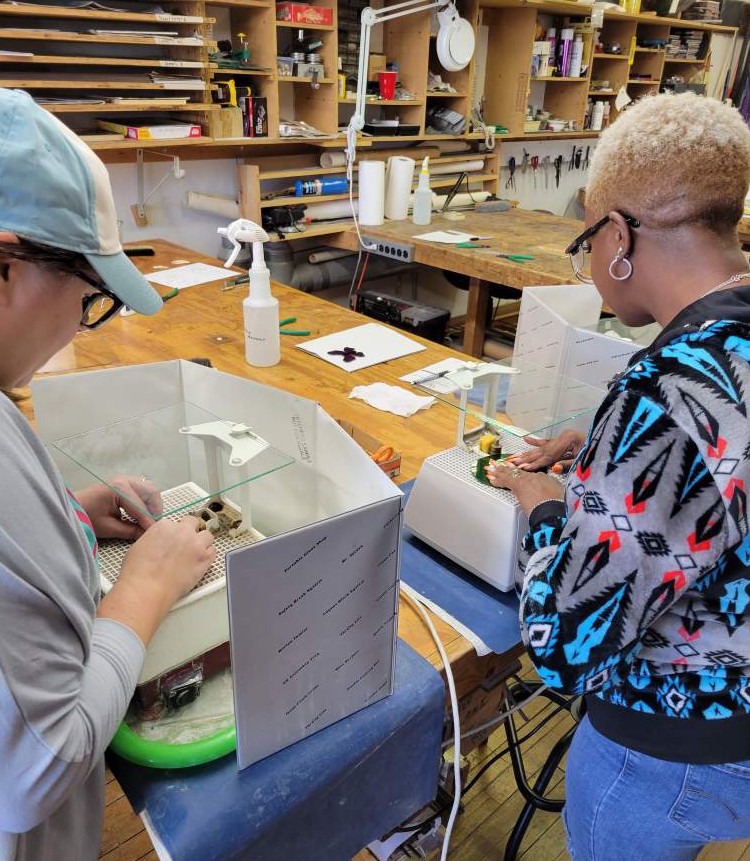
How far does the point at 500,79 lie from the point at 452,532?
3.89 meters

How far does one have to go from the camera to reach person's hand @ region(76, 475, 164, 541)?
867 millimetres

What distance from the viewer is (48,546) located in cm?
56

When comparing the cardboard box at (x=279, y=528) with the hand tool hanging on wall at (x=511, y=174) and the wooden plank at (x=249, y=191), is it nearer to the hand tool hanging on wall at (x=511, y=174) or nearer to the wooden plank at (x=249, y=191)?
the wooden plank at (x=249, y=191)

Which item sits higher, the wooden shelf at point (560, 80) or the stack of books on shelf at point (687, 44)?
the stack of books on shelf at point (687, 44)

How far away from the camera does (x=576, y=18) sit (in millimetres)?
4262

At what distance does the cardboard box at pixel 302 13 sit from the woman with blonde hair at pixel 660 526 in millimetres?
2500

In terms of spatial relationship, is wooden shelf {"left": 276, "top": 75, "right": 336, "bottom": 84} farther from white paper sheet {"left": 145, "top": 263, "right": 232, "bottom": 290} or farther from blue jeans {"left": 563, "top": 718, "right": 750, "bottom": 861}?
blue jeans {"left": 563, "top": 718, "right": 750, "bottom": 861}

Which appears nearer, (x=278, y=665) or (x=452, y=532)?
(x=278, y=665)

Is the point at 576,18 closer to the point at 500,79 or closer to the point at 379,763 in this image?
the point at 500,79

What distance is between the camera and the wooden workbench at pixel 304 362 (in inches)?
38.2

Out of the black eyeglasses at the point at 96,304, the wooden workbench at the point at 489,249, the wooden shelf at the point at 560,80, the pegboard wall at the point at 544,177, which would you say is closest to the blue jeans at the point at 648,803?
the black eyeglasses at the point at 96,304

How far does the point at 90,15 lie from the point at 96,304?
2.14 m

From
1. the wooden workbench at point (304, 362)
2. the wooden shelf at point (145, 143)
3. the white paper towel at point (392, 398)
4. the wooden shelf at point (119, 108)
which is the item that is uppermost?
the wooden shelf at point (119, 108)

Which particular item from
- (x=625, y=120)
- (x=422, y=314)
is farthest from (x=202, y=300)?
(x=625, y=120)
